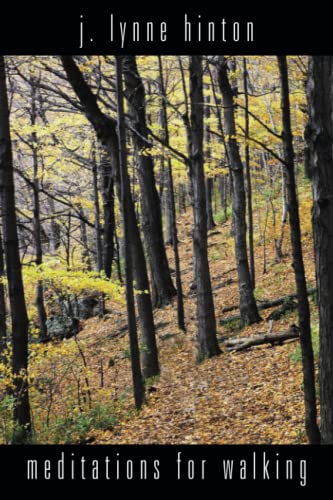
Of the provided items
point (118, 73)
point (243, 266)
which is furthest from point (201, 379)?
point (118, 73)

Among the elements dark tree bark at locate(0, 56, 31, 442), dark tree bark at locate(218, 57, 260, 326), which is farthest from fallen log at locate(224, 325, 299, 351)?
dark tree bark at locate(0, 56, 31, 442)

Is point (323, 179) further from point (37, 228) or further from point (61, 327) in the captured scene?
point (61, 327)

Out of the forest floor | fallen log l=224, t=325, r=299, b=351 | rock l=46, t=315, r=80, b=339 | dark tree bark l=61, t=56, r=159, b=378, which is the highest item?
dark tree bark l=61, t=56, r=159, b=378

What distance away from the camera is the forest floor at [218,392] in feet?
21.6

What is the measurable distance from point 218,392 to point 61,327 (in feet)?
39.9

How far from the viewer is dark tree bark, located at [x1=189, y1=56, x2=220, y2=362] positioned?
32.2 ft

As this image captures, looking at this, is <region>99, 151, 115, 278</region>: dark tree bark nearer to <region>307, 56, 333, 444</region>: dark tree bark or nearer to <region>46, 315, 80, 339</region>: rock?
<region>46, 315, 80, 339</region>: rock

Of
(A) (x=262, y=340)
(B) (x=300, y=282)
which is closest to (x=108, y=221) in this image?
(A) (x=262, y=340)

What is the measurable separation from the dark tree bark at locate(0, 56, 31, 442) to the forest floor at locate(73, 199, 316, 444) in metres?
1.38

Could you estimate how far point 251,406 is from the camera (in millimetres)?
7316

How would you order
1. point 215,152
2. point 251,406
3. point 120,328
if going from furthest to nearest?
point 215,152, point 120,328, point 251,406

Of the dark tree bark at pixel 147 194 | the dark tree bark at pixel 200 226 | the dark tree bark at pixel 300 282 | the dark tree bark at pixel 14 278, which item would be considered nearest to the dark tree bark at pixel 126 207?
the dark tree bark at pixel 147 194
